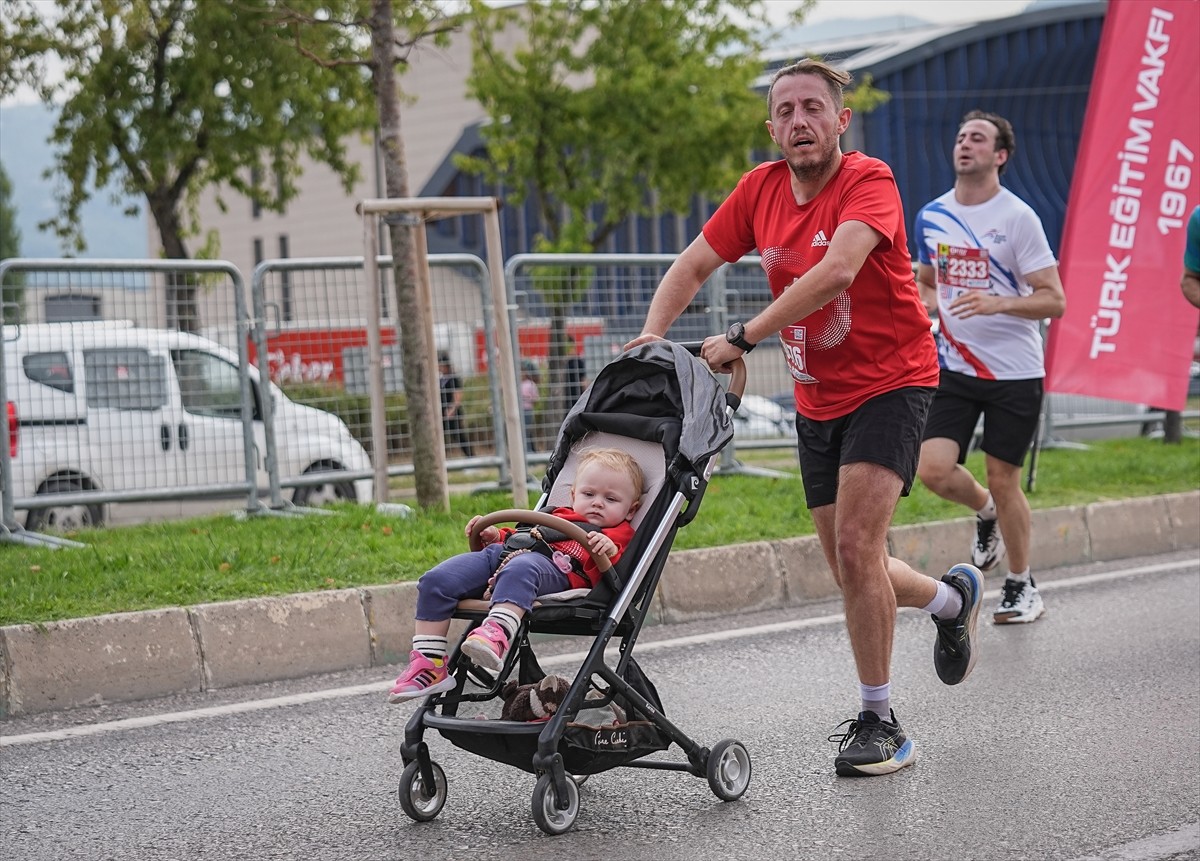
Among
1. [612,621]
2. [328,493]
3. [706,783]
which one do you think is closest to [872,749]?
[706,783]

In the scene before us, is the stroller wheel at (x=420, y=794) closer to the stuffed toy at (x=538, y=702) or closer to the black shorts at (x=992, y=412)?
the stuffed toy at (x=538, y=702)

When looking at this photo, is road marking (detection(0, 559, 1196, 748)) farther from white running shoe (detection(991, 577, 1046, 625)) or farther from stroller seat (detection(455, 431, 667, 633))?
stroller seat (detection(455, 431, 667, 633))

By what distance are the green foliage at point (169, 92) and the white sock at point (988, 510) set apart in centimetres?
1672

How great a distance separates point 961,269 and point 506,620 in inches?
157

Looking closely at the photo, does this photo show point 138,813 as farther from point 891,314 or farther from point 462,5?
point 462,5

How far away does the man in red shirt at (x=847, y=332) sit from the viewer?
459cm

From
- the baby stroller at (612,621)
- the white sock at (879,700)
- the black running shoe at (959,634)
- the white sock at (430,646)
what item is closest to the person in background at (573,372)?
A: the black running shoe at (959,634)

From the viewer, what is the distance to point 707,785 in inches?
185

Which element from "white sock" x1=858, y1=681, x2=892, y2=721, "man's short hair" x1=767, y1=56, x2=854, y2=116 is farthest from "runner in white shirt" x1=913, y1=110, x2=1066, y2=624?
"man's short hair" x1=767, y1=56, x2=854, y2=116

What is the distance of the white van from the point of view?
9.05 m

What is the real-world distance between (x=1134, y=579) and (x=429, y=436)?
413 centimetres

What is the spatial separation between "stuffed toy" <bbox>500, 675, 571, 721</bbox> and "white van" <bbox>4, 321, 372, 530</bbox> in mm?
5571

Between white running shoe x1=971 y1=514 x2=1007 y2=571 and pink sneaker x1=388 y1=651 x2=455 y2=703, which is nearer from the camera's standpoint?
pink sneaker x1=388 y1=651 x2=455 y2=703

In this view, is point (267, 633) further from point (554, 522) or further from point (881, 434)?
point (881, 434)
